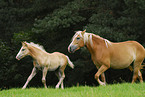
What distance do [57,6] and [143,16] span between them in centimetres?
766

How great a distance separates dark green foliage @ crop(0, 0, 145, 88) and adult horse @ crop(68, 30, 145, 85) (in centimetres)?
651

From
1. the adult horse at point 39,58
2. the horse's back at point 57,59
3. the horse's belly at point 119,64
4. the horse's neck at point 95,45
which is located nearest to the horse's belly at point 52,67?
the adult horse at point 39,58

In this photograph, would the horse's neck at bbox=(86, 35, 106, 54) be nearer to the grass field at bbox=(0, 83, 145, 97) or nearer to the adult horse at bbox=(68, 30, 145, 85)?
the adult horse at bbox=(68, 30, 145, 85)

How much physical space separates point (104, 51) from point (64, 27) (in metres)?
9.90

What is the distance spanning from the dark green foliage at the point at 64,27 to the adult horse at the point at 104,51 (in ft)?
21.4

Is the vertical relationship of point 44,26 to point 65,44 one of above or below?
above

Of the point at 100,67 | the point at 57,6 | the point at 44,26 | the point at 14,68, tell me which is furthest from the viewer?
the point at 57,6

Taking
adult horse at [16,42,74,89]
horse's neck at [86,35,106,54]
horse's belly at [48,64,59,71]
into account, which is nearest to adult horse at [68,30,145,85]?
horse's neck at [86,35,106,54]

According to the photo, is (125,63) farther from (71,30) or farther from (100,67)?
(71,30)

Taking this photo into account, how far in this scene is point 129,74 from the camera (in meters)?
18.8

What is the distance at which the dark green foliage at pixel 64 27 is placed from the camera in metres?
16.9

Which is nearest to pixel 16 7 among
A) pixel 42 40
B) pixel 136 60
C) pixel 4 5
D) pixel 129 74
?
pixel 4 5

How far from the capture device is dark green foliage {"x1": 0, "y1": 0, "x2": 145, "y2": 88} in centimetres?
1694

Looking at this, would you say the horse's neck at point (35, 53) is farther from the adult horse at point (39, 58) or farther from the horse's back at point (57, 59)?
the horse's back at point (57, 59)
